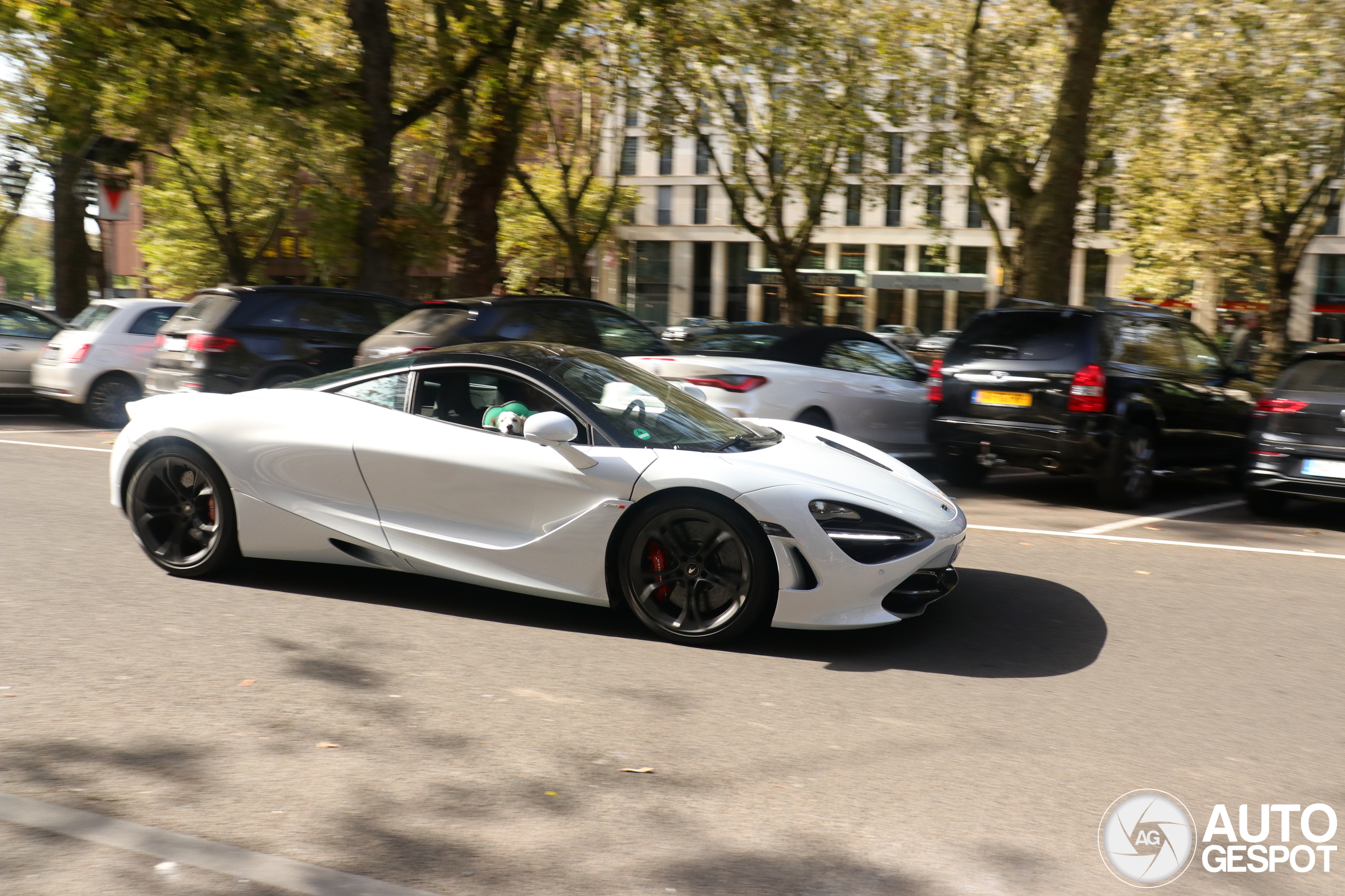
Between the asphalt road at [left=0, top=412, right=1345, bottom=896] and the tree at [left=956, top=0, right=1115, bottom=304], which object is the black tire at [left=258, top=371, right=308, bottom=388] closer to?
the asphalt road at [left=0, top=412, right=1345, bottom=896]

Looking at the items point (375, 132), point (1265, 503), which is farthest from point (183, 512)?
point (375, 132)

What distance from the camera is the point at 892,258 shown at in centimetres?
7138

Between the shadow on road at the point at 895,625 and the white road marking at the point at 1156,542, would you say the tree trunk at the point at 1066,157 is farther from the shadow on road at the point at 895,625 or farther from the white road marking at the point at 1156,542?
the shadow on road at the point at 895,625

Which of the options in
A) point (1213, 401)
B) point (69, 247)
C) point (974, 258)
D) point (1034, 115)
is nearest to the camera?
point (1213, 401)

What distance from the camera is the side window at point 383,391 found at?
5859mm

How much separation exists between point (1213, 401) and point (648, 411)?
7.10m

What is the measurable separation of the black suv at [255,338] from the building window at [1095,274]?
57.2 meters

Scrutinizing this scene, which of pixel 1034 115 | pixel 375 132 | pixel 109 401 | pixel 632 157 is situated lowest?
pixel 109 401

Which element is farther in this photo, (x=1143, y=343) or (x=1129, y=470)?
(x=1143, y=343)

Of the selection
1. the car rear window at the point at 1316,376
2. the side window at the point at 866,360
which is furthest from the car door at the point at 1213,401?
the side window at the point at 866,360

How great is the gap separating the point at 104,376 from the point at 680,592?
11.3 meters

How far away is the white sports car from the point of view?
16.9 feet

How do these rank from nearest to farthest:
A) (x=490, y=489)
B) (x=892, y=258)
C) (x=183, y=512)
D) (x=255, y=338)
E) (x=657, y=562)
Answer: (x=657, y=562)
(x=490, y=489)
(x=183, y=512)
(x=255, y=338)
(x=892, y=258)

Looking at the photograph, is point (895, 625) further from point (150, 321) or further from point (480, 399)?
point (150, 321)
